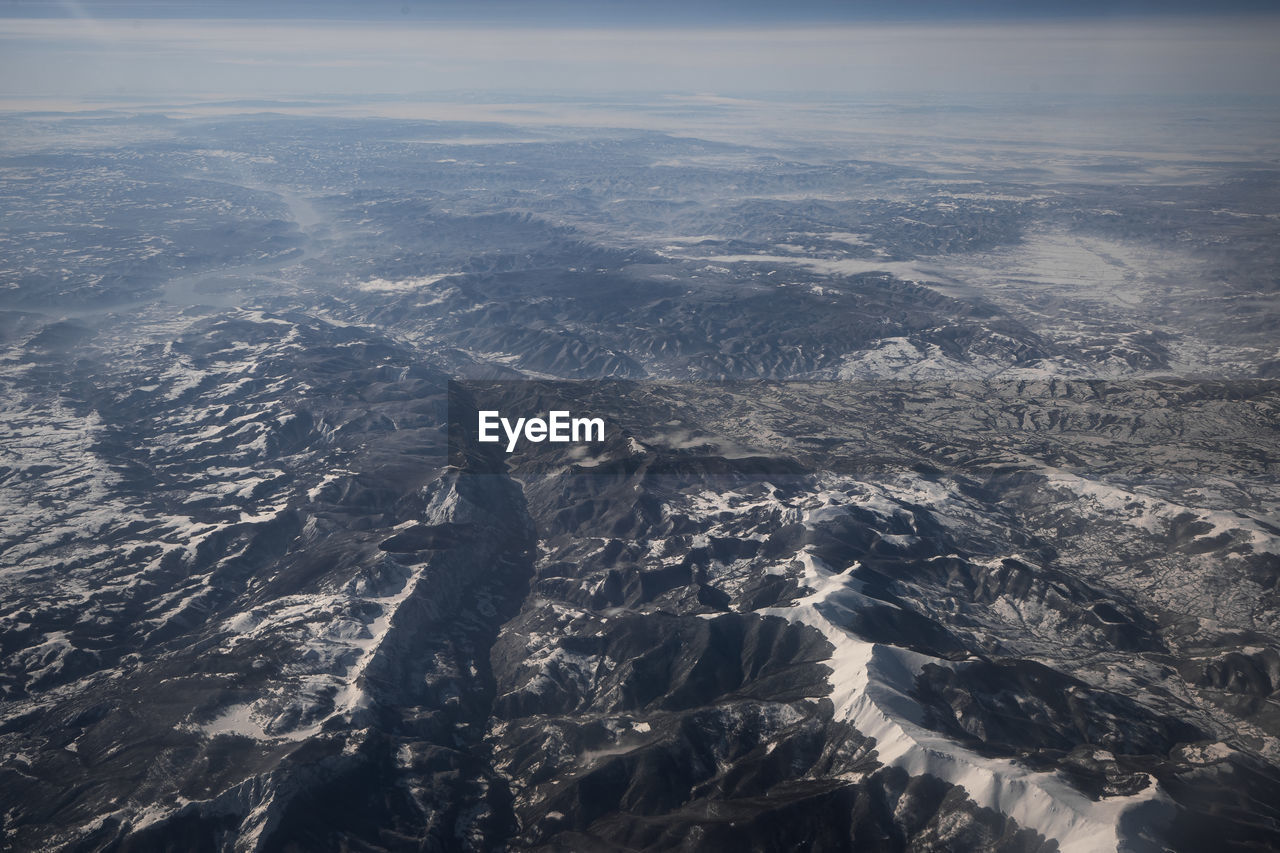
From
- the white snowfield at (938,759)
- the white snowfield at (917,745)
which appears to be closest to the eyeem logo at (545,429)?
the white snowfield at (917,745)

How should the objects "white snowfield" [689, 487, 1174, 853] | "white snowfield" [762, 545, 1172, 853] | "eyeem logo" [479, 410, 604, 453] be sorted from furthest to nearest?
1. "eyeem logo" [479, 410, 604, 453]
2. "white snowfield" [689, 487, 1174, 853]
3. "white snowfield" [762, 545, 1172, 853]

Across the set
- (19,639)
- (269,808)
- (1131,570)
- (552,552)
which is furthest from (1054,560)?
(19,639)

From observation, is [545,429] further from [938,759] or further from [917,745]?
[938,759]

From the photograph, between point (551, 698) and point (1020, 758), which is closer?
point (1020, 758)

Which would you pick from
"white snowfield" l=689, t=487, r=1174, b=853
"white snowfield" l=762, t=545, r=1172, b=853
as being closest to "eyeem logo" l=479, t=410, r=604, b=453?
"white snowfield" l=689, t=487, r=1174, b=853

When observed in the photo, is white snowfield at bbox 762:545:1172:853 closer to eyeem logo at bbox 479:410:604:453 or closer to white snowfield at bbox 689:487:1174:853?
white snowfield at bbox 689:487:1174:853

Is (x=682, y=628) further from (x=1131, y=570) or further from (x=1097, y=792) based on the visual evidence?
(x=1131, y=570)

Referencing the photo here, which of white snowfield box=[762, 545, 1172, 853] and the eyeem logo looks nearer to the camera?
white snowfield box=[762, 545, 1172, 853]

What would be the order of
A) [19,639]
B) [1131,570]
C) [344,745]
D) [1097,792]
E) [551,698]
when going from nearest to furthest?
[1097,792], [344,745], [551,698], [19,639], [1131,570]
